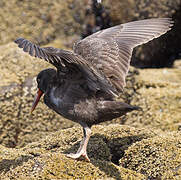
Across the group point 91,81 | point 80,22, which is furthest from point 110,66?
point 80,22

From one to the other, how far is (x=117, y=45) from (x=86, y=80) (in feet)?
3.84

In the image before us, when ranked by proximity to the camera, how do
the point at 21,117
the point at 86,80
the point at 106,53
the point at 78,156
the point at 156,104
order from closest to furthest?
1. the point at 78,156
2. the point at 86,80
3. the point at 106,53
4. the point at 21,117
5. the point at 156,104

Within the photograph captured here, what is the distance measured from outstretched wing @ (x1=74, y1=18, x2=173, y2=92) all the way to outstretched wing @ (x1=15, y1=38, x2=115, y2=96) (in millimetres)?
388

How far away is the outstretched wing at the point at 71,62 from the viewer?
4.15 meters

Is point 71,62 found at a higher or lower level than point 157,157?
higher

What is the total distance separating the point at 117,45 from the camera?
5797 millimetres

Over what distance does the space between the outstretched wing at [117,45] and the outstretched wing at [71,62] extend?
1.27 feet

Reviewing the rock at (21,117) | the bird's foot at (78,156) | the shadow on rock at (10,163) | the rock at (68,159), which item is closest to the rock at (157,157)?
the rock at (68,159)

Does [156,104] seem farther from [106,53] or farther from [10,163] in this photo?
[10,163]

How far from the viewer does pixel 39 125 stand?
7.08m

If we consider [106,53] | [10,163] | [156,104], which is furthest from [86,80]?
[156,104]

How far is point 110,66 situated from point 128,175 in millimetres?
1581

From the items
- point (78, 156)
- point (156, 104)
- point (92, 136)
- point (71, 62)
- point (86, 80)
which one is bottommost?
point (156, 104)

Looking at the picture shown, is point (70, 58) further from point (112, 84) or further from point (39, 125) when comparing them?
point (39, 125)
